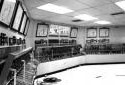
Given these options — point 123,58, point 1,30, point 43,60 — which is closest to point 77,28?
point 123,58

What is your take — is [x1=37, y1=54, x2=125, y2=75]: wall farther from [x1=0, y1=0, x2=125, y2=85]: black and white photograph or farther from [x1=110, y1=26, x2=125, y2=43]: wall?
[x1=110, y1=26, x2=125, y2=43]: wall

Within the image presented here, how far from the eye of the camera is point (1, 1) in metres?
2.01

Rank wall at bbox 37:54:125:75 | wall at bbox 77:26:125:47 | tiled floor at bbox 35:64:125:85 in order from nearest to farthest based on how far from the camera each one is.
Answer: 1. tiled floor at bbox 35:64:125:85
2. wall at bbox 37:54:125:75
3. wall at bbox 77:26:125:47

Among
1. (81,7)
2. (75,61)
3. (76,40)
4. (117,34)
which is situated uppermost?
(81,7)

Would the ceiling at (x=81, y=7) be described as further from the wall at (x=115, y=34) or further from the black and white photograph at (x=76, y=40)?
the wall at (x=115, y=34)

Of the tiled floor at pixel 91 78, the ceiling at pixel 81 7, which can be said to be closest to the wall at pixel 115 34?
the tiled floor at pixel 91 78

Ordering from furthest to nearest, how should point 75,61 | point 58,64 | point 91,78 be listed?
point 75,61 < point 58,64 < point 91,78

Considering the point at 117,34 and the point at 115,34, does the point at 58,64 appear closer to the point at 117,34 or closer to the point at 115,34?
Result: the point at 115,34

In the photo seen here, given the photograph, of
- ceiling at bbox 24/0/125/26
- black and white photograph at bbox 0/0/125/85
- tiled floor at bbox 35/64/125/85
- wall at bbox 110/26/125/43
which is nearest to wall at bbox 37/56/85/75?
black and white photograph at bbox 0/0/125/85

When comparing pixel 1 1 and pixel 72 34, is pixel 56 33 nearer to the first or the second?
pixel 72 34

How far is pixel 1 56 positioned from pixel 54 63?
503 cm

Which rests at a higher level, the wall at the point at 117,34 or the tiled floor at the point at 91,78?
the wall at the point at 117,34

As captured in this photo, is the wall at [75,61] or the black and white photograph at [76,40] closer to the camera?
the black and white photograph at [76,40]

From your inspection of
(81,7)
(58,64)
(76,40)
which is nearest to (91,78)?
A: (58,64)
